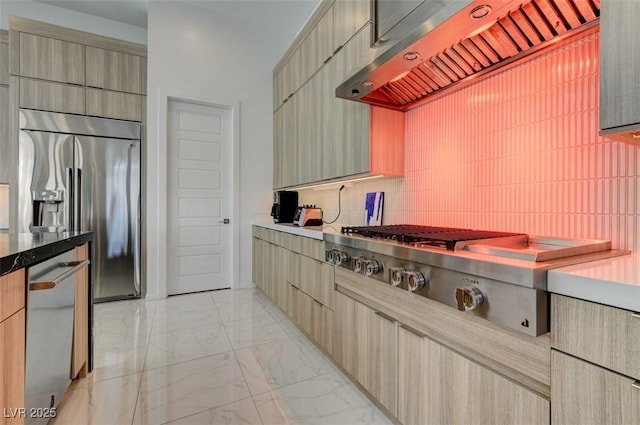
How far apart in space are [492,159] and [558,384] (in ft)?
3.64

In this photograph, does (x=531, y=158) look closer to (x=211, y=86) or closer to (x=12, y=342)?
(x=12, y=342)

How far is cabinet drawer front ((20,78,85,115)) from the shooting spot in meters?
2.96

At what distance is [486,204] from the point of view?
159cm

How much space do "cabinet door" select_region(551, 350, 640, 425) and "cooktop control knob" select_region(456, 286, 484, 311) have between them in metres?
0.21

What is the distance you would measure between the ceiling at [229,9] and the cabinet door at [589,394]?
12.4ft

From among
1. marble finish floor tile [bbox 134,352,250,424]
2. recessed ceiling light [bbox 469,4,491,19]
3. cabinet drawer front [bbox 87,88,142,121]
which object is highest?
cabinet drawer front [bbox 87,88,142,121]

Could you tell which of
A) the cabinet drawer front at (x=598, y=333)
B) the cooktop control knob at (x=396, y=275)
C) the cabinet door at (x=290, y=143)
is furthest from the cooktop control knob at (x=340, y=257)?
the cabinet door at (x=290, y=143)

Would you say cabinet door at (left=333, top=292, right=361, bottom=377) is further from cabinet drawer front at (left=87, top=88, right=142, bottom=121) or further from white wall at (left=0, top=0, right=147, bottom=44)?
white wall at (left=0, top=0, right=147, bottom=44)

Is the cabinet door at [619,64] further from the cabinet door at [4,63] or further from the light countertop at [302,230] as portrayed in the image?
the cabinet door at [4,63]

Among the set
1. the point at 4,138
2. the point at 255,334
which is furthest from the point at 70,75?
the point at 255,334

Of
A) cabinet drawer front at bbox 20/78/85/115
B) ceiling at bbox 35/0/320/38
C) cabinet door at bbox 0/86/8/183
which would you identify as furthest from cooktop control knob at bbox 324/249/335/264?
cabinet door at bbox 0/86/8/183

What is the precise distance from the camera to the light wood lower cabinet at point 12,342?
93 cm

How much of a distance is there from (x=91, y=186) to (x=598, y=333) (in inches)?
154

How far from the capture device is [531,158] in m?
1.38
